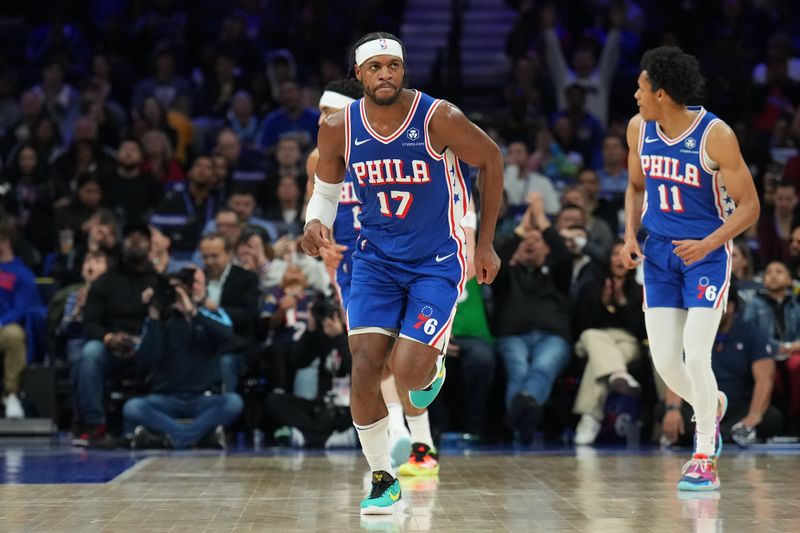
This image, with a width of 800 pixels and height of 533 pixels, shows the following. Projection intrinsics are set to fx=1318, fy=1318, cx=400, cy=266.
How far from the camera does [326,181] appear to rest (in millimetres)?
6027

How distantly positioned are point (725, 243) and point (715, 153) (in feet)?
1.53

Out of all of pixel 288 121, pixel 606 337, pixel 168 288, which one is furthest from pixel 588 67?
→ pixel 168 288

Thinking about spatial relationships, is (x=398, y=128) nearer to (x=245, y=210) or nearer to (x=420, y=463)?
(x=420, y=463)

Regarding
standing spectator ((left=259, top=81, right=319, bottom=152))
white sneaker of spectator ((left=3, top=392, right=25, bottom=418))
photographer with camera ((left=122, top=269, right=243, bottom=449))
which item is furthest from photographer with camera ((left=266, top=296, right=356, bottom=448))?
standing spectator ((left=259, top=81, right=319, bottom=152))

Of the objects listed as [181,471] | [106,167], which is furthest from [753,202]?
[106,167]

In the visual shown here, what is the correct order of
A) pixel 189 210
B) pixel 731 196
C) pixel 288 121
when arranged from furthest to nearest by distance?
1. pixel 288 121
2. pixel 189 210
3. pixel 731 196

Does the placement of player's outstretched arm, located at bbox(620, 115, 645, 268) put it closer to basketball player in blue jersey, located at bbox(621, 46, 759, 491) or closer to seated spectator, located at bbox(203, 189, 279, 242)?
basketball player in blue jersey, located at bbox(621, 46, 759, 491)

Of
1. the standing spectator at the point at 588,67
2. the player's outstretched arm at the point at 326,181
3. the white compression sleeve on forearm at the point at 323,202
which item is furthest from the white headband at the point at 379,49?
the standing spectator at the point at 588,67

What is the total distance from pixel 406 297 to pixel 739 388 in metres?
4.48

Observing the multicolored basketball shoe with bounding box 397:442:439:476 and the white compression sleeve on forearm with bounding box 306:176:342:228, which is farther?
the multicolored basketball shoe with bounding box 397:442:439:476

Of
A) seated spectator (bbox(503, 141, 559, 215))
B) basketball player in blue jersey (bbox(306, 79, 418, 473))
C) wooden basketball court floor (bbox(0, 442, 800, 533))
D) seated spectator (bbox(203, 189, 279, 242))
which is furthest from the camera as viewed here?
seated spectator (bbox(503, 141, 559, 215))

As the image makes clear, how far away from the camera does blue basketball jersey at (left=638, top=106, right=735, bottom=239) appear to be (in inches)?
269

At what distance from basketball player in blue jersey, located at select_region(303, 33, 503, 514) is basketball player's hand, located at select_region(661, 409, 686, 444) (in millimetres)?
3774

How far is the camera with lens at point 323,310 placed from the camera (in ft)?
31.1
